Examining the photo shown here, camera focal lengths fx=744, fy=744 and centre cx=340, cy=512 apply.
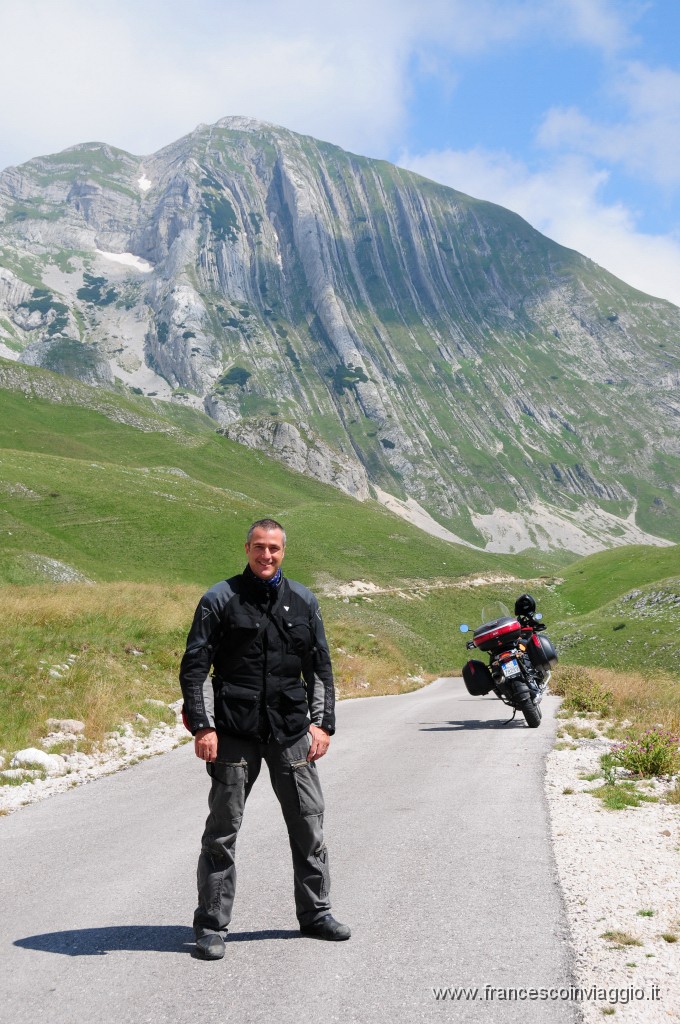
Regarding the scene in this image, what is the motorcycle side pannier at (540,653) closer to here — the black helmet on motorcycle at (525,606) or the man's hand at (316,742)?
the black helmet on motorcycle at (525,606)

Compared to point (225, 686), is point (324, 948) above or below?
below

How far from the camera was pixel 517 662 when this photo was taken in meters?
18.9

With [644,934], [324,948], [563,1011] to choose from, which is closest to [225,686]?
[324,948]

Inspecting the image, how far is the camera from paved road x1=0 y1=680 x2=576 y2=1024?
4988mm

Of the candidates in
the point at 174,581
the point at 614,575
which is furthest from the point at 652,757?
the point at 614,575

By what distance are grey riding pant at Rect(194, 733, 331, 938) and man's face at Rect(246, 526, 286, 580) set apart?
1.48 metres

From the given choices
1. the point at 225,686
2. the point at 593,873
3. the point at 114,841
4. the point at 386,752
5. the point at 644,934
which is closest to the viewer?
the point at 644,934

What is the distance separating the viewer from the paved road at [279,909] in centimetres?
499

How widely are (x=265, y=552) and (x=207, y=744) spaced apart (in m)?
1.74

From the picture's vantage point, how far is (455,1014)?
188 inches

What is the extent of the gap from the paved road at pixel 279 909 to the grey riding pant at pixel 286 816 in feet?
1.13

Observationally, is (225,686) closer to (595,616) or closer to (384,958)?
(384,958)

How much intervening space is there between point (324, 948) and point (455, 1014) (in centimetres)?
141

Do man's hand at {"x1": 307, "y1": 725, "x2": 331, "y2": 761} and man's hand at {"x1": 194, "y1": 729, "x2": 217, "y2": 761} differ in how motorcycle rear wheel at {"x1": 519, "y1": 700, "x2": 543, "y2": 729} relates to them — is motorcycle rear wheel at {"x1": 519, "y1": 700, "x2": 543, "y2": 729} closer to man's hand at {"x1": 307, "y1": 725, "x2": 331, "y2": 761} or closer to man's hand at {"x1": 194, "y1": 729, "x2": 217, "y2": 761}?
man's hand at {"x1": 307, "y1": 725, "x2": 331, "y2": 761}
